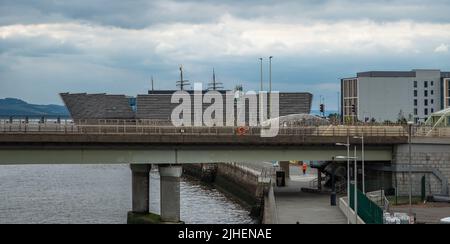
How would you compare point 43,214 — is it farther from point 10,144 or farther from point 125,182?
point 125,182

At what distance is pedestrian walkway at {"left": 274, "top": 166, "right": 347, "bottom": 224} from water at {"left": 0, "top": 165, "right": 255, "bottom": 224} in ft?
12.8

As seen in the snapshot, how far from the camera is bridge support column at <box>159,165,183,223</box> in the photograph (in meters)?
62.8

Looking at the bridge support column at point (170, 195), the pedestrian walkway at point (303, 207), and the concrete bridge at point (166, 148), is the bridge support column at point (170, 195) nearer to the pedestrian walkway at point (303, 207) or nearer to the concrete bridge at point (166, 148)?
the concrete bridge at point (166, 148)

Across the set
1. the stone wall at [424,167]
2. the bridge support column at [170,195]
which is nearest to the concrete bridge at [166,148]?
the bridge support column at [170,195]

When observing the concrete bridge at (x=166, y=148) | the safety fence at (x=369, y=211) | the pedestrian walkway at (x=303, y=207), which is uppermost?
the concrete bridge at (x=166, y=148)

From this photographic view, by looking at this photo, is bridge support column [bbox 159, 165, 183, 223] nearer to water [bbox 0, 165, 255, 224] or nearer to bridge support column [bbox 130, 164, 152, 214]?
bridge support column [bbox 130, 164, 152, 214]

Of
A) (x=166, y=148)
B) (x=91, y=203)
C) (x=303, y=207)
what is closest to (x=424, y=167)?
(x=303, y=207)

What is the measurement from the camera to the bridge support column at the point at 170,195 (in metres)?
62.8

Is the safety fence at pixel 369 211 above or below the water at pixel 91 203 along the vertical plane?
above

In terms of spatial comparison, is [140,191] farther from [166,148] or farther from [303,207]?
[303,207]

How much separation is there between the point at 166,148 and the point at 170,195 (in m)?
4.48

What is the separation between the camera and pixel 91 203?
3268 inches

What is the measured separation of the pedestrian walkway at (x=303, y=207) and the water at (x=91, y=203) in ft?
12.8

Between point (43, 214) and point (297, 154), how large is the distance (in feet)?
74.3
